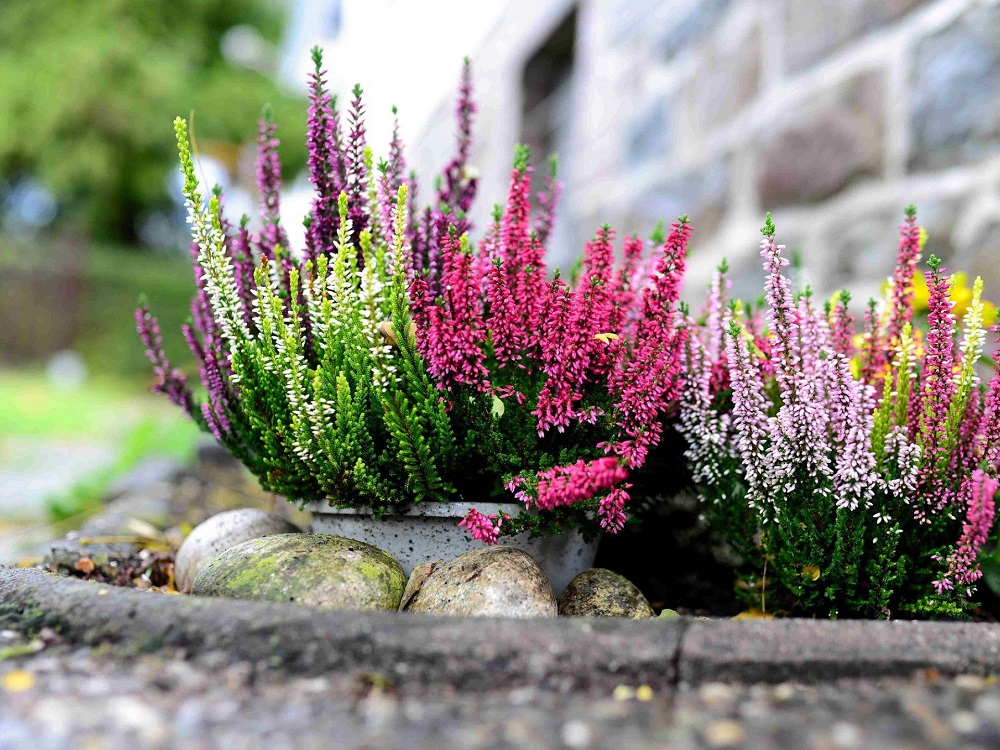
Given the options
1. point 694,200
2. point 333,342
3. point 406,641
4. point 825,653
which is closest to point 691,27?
point 694,200

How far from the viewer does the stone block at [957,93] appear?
227cm

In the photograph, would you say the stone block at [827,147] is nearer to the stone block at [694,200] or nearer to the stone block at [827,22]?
the stone block at [827,22]

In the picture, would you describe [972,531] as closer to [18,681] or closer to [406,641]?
[406,641]

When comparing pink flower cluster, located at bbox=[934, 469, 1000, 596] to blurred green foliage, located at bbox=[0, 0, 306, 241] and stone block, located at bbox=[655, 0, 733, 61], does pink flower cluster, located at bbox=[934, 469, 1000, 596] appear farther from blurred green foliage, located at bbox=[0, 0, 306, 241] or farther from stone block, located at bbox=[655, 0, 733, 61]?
blurred green foliage, located at bbox=[0, 0, 306, 241]

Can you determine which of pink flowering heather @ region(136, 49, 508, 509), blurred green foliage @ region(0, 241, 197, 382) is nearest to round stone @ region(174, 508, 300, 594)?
pink flowering heather @ region(136, 49, 508, 509)

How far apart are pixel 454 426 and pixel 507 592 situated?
35cm

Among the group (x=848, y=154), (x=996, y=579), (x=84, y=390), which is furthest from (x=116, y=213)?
(x=996, y=579)

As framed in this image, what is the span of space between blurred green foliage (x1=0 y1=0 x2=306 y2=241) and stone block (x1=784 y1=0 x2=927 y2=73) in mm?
13476

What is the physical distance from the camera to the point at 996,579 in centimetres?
162

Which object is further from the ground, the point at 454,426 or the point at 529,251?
the point at 529,251

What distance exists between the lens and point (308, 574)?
1.44m

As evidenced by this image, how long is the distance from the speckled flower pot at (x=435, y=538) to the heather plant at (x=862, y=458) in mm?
346

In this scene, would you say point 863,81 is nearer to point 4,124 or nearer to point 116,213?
point 4,124

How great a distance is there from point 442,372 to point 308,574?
1.41 ft
